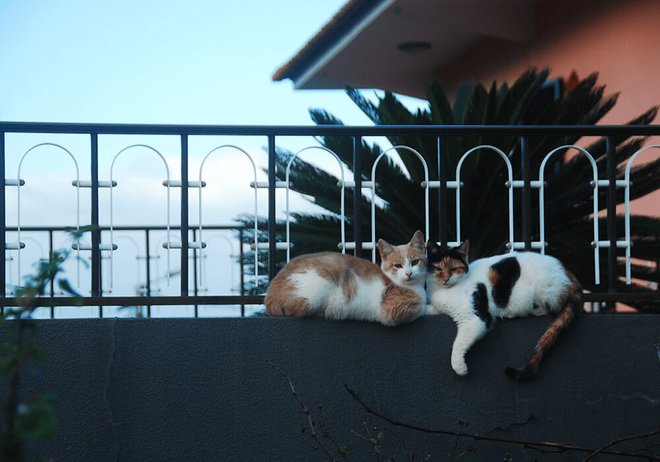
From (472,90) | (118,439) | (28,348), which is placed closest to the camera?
(28,348)

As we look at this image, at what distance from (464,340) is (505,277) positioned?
357 mm

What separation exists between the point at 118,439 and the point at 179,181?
4.17 ft

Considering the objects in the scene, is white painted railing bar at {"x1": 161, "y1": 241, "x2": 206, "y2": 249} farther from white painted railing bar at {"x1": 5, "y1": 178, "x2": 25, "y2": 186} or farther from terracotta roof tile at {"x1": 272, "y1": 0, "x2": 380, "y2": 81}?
terracotta roof tile at {"x1": 272, "y1": 0, "x2": 380, "y2": 81}

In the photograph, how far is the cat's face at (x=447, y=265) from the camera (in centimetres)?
381

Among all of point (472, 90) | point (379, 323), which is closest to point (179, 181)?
point (379, 323)

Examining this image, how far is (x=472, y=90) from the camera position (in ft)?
21.3

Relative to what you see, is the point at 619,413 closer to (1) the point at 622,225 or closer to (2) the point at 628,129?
(2) the point at 628,129

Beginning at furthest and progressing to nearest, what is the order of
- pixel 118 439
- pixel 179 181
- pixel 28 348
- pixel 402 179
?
pixel 402 179 → pixel 179 181 → pixel 118 439 → pixel 28 348

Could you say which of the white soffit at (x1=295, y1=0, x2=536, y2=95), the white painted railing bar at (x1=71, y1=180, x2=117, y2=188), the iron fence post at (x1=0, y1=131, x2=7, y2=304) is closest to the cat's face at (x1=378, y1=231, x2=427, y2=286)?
the white painted railing bar at (x1=71, y1=180, x2=117, y2=188)

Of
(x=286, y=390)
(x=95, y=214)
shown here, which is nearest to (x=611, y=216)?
(x=286, y=390)

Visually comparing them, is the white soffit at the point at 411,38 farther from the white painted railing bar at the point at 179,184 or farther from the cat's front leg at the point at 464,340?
the cat's front leg at the point at 464,340

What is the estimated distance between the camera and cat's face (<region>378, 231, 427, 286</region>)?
3.78 m

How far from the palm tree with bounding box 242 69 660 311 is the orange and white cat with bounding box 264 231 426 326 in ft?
6.34

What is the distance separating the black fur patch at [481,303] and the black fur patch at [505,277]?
0.06 metres
